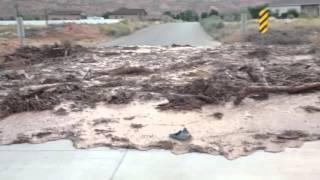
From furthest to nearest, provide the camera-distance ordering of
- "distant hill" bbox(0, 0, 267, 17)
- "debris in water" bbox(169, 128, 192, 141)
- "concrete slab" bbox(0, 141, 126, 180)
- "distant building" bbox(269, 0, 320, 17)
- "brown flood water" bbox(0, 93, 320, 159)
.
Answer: "distant hill" bbox(0, 0, 267, 17)
"distant building" bbox(269, 0, 320, 17)
"debris in water" bbox(169, 128, 192, 141)
"brown flood water" bbox(0, 93, 320, 159)
"concrete slab" bbox(0, 141, 126, 180)

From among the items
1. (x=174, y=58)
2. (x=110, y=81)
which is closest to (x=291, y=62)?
(x=174, y=58)

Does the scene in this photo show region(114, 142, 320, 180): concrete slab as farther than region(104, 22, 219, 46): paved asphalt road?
No

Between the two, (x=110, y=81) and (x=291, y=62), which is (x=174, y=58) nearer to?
(x=291, y=62)

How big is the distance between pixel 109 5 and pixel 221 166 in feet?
463

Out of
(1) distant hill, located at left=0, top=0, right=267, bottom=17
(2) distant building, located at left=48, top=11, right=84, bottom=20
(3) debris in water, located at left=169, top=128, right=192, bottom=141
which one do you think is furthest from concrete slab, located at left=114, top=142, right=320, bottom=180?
(1) distant hill, located at left=0, top=0, right=267, bottom=17

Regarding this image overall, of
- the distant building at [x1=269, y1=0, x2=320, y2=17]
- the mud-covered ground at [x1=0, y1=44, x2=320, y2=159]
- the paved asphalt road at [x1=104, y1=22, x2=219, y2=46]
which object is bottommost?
the distant building at [x1=269, y1=0, x2=320, y2=17]

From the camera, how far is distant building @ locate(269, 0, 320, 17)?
86.3 meters

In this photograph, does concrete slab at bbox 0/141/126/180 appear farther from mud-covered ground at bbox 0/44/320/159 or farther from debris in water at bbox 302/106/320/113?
debris in water at bbox 302/106/320/113

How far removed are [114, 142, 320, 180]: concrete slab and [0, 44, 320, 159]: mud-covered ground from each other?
0.26m

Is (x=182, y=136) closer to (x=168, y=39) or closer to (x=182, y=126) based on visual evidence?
(x=182, y=126)

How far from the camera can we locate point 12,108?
9.78m

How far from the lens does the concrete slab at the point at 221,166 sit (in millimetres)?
5949

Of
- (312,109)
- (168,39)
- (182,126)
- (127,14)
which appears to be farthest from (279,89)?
(127,14)

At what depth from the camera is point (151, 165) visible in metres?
6.42
